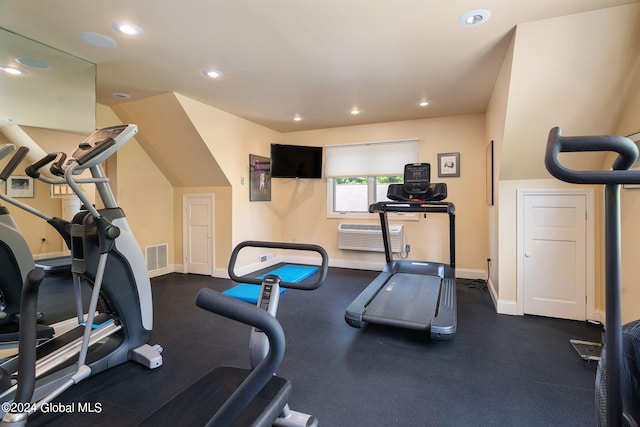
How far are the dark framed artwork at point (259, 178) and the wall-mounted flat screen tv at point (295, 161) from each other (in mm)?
230

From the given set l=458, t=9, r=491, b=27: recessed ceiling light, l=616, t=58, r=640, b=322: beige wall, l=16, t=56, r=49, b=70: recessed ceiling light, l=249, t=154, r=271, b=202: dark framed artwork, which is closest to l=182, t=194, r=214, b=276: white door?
l=249, t=154, r=271, b=202: dark framed artwork

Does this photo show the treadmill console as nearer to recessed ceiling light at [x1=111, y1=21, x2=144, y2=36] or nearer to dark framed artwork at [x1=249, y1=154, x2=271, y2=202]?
dark framed artwork at [x1=249, y1=154, x2=271, y2=202]

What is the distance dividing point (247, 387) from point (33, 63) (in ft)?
11.7

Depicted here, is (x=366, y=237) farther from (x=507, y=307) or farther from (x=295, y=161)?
(x=507, y=307)

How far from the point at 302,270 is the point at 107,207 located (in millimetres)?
3364

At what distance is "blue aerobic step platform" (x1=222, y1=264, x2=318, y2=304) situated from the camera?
3855 mm

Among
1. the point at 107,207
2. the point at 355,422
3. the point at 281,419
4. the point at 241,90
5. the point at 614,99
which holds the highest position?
the point at 241,90

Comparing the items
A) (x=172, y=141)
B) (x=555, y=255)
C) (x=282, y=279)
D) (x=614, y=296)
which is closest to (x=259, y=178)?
(x=172, y=141)

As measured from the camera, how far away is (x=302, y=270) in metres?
5.22

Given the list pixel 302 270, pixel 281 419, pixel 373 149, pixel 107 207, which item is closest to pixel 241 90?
pixel 107 207

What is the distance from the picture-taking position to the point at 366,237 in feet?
17.9

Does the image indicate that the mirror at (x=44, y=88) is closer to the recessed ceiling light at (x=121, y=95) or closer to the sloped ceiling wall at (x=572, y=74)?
the recessed ceiling light at (x=121, y=95)

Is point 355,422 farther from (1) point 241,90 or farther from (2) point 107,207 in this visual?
(1) point 241,90

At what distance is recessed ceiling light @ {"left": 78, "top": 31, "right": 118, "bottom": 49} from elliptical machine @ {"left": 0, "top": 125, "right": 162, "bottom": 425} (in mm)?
962
